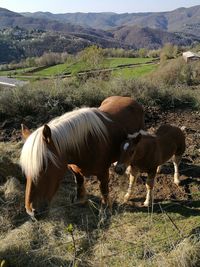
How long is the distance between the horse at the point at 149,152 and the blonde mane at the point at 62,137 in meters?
→ 0.39

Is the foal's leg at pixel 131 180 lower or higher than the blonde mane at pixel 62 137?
lower

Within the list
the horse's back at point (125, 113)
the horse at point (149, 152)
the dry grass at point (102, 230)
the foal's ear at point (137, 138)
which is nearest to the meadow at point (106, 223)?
the dry grass at point (102, 230)

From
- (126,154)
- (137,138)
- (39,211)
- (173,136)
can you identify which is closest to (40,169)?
(39,211)

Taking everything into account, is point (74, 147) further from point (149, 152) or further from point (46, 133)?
point (149, 152)

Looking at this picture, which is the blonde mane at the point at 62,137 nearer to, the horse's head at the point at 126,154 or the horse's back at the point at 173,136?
the horse's head at the point at 126,154

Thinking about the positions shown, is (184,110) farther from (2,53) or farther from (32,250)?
(2,53)

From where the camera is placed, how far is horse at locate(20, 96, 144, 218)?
351 centimetres

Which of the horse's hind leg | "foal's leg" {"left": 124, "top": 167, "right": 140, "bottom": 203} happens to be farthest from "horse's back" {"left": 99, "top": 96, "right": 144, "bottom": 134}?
the horse's hind leg

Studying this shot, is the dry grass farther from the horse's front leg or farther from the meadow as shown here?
the horse's front leg

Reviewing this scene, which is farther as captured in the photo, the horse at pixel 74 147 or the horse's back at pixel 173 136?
the horse's back at pixel 173 136

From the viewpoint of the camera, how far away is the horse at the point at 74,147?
11.5 feet

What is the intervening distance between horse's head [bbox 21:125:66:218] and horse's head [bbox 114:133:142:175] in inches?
27.9

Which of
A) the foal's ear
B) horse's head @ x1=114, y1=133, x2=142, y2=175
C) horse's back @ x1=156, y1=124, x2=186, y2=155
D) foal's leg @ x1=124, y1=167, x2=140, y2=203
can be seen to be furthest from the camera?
horse's back @ x1=156, y1=124, x2=186, y2=155

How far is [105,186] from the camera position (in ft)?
15.3
